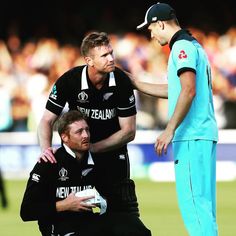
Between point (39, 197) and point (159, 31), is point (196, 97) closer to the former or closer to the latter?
point (159, 31)

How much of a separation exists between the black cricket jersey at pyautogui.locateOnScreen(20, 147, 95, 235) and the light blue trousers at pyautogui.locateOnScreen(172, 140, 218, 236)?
663 millimetres

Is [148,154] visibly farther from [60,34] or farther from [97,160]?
[97,160]

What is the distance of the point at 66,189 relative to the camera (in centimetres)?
671

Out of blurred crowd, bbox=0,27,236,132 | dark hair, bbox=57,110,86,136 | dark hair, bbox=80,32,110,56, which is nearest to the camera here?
dark hair, bbox=57,110,86,136

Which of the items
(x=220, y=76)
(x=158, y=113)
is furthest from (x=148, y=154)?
(x=220, y=76)

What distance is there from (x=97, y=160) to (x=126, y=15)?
13520 mm

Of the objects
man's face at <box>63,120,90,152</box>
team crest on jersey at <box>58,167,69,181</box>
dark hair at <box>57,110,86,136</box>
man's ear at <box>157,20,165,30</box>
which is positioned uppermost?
man's ear at <box>157,20,165,30</box>

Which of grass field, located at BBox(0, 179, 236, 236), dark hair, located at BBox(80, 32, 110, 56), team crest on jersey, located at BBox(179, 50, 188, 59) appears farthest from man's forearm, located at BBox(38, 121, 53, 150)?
grass field, located at BBox(0, 179, 236, 236)

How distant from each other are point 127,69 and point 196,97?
1008 cm

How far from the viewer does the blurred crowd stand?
1669 centimetres

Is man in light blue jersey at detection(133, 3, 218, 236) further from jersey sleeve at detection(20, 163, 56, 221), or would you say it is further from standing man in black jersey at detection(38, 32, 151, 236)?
jersey sleeve at detection(20, 163, 56, 221)

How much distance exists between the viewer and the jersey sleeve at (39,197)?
21.4 feet

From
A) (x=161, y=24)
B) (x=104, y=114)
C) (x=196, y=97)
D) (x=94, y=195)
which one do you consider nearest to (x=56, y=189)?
(x=94, y=195)

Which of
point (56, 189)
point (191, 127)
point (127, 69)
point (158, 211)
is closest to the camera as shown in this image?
point (56, 189)
